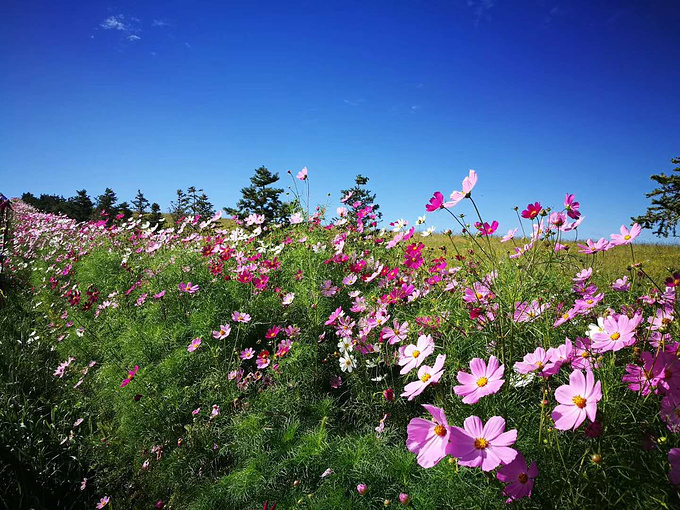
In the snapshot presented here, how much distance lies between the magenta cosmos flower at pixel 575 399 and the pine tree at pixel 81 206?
69.1 feet

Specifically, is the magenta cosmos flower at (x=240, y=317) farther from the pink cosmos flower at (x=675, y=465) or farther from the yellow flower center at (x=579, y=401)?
the pink cosmos flower at (x=675, y=465)

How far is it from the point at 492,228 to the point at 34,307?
569 centimetres

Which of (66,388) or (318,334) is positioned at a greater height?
(318,334)

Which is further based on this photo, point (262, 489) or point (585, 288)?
point (585, 288)

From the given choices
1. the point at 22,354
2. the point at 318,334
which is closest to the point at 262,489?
the point at 318,334

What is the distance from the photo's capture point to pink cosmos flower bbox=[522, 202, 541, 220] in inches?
55.5

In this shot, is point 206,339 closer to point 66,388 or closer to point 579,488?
point 66,388

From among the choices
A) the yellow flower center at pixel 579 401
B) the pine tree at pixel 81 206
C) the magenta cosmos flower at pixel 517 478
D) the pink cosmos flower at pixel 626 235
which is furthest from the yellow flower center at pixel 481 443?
the pine tree at pixel 81 206

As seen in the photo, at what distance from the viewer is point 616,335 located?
3.39ft

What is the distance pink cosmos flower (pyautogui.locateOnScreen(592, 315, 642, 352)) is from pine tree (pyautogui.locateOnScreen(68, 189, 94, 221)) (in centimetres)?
2103

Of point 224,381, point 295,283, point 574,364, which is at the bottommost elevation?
point 224,381

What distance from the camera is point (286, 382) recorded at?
2195 mm

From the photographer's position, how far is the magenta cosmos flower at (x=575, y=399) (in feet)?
2.69

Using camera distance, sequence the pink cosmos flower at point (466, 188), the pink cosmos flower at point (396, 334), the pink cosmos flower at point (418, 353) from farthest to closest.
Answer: the pink cosmos flower at point (396, 334) → the pink cosmos flower at point (466, 188) → the pink cosmos flower at point (418, 353)
